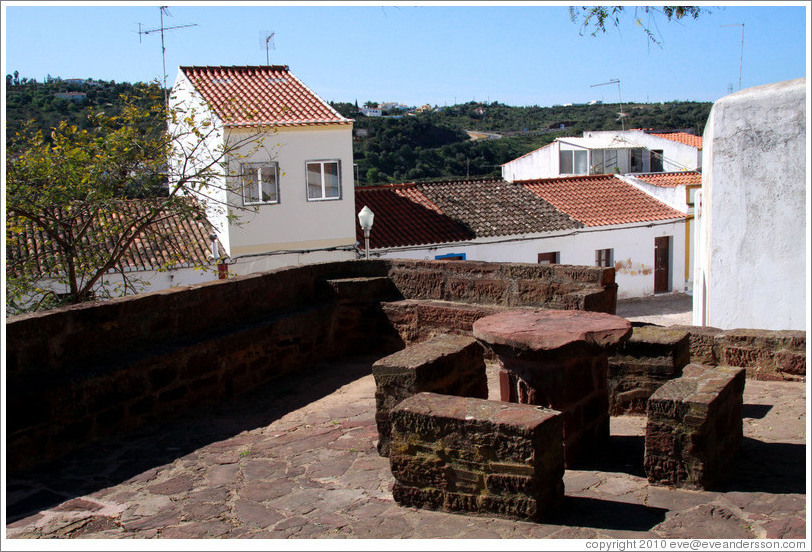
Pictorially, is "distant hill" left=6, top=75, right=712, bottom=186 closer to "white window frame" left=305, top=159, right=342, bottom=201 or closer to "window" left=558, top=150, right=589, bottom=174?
"white window frame" left=305, top=159, right=342, bottom=201

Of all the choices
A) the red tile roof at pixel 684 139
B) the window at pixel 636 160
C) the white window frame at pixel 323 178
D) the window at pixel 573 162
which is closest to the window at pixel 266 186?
the white window frame at pixel 323 178

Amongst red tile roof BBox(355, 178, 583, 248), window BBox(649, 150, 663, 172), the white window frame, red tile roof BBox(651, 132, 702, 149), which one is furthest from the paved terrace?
red tile roof BBox(651, 132, 702, 149)

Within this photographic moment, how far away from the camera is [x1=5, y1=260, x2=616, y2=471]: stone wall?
517cm

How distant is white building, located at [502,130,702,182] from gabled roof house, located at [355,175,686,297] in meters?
3.93

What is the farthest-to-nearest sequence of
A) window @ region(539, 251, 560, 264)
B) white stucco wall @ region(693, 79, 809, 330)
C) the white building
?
1. the white building
2. window @ region(539, 251, 560, 264)
3. white stucco wall @ region(693, 79, 809, 330)

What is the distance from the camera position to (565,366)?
186 inches

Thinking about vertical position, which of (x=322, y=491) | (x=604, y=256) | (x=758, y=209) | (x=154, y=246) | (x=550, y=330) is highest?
(x=758, y=209)

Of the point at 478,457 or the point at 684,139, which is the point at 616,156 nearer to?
the point at 684,139

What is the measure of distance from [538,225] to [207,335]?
53.8 feet

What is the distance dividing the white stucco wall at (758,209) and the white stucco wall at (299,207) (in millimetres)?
12664

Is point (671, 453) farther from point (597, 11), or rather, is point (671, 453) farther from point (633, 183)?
point (633, 183)

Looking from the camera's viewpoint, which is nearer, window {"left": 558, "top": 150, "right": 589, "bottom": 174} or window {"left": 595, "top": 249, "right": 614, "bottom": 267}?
window {"left": 595, "top": 249, "right": 614, "bottom": 267}

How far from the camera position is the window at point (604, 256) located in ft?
75.9

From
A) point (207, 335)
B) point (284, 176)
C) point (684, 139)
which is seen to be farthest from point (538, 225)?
point (207, 335)
